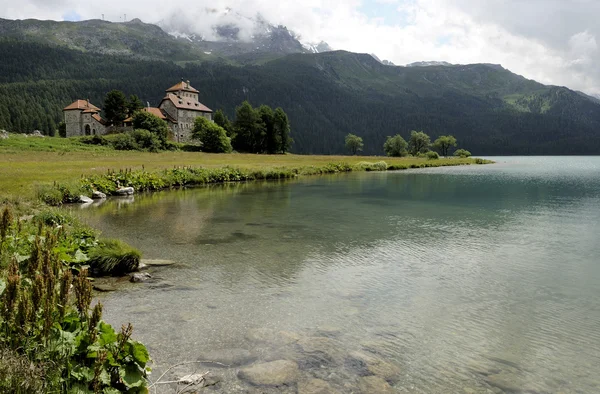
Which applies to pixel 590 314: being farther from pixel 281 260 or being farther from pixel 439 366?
pixel 281 260

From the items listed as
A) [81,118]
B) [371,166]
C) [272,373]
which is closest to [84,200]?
[272,373]

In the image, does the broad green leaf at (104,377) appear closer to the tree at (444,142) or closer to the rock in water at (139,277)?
the rock in water at (139,277)

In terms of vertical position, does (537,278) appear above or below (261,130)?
below

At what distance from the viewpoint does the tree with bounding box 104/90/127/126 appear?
121438 millimetres

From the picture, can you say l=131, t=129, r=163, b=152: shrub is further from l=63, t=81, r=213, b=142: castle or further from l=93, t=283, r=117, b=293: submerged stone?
l=93, t=283, r=117, b=293: submerged stone

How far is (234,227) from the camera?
2481 centimetres

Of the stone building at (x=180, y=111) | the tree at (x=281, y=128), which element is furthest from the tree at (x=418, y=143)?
the stone building at (x=180, y=111)

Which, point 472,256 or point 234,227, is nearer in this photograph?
point 472,256

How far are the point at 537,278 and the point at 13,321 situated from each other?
15.8 m

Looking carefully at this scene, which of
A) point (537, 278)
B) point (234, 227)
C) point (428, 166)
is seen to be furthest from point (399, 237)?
point (428, 166)

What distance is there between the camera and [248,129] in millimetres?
129000

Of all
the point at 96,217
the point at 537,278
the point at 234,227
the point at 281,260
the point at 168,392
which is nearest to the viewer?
the point at 168,392

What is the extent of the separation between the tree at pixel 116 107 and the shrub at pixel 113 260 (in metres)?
119

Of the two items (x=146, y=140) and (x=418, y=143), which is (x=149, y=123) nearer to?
(x=146, y=140)
